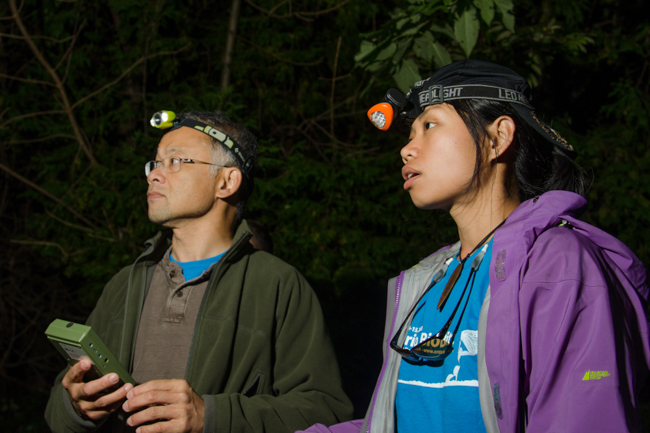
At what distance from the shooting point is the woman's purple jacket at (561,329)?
95cm

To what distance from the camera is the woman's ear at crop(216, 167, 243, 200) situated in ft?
7.62

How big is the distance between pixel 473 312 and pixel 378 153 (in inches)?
159

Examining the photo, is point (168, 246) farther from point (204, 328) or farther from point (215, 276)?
point (204, 328)

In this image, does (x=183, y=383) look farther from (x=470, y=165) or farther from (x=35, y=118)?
(x=35, y=118)

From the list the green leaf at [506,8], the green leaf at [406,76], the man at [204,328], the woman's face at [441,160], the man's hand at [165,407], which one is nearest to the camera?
the woman's face at [441,160]

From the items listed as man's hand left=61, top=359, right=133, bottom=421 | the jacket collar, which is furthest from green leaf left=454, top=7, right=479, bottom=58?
man's hand left=61, top=359, right=133, bottom=421

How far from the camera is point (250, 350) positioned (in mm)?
1912

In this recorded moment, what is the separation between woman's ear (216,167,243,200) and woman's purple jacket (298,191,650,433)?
4.73 feet

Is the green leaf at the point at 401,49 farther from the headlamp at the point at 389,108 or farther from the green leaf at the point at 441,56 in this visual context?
the headlamp at the point at 389,108

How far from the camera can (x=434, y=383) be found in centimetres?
131

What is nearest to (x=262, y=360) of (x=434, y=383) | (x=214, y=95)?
(x=434, y=383)

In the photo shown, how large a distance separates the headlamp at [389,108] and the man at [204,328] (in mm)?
807

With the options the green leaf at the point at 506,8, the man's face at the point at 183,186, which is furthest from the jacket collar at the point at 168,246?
the green leaf at the point at 506,8

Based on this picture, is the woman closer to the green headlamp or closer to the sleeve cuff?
the sleeve cuff
